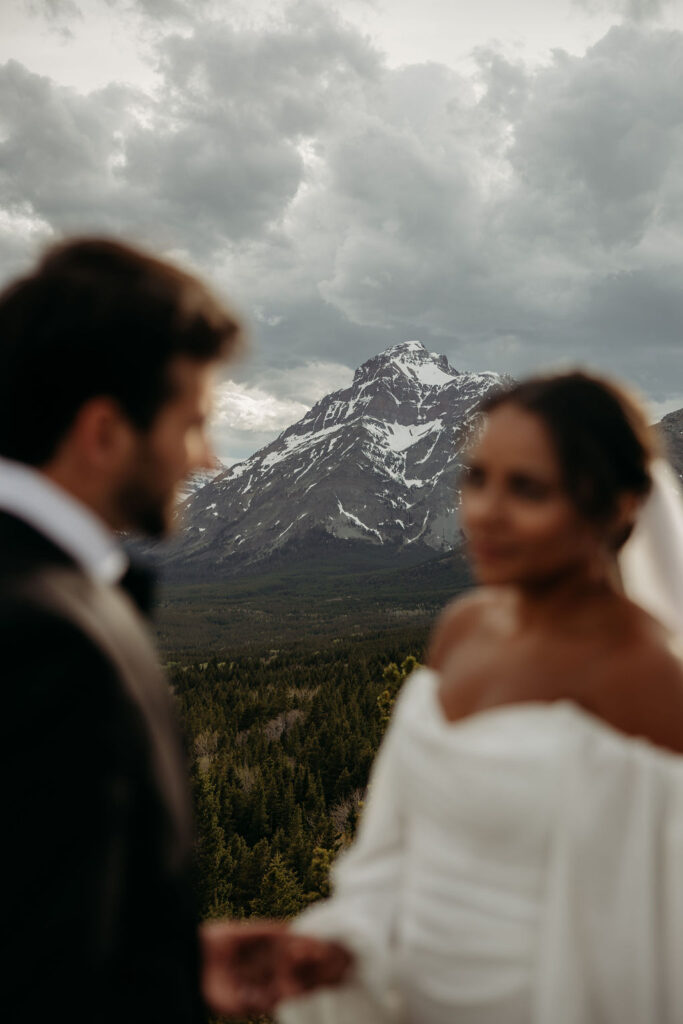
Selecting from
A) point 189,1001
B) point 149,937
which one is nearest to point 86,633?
point 149,937

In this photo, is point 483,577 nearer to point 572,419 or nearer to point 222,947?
point 572,419

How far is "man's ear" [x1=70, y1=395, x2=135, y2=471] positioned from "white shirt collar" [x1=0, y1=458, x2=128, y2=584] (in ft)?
0.41

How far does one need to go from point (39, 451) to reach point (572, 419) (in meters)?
1.52

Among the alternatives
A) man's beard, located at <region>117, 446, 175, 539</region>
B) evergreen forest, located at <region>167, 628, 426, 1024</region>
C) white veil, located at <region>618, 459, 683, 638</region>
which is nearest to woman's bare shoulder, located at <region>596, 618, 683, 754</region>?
white veil, located at <region>618, 459, 683, 638</region>

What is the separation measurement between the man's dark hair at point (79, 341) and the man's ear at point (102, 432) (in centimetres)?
2

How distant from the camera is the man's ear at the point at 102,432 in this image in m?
1.87

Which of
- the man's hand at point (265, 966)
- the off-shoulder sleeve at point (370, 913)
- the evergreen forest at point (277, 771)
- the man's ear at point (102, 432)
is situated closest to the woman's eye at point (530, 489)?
the off-shoulder sleeve at point (370, 913)

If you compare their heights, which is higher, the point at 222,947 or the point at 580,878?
the point at 580,878

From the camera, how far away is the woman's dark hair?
7.22 feet

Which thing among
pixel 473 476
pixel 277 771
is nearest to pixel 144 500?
pixel 473 476

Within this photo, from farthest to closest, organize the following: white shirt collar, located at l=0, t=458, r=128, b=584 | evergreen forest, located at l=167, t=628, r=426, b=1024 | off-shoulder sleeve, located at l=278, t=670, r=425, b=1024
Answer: evergreen forest, located at l=167, t=628, r=426, b=1024
off-shoulder sleeve, located at l=278, t=670, r=425, b=1024
white shirt collar, located at l=0, t=458, r=128, b=584

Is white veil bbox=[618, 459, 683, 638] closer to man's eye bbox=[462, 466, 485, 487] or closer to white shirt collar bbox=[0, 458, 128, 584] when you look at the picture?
man's eye bbox=[462, 466, 485, 487]

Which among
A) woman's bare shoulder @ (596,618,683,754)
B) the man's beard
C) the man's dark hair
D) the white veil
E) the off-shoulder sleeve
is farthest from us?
the white veil

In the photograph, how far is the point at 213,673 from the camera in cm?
7644
